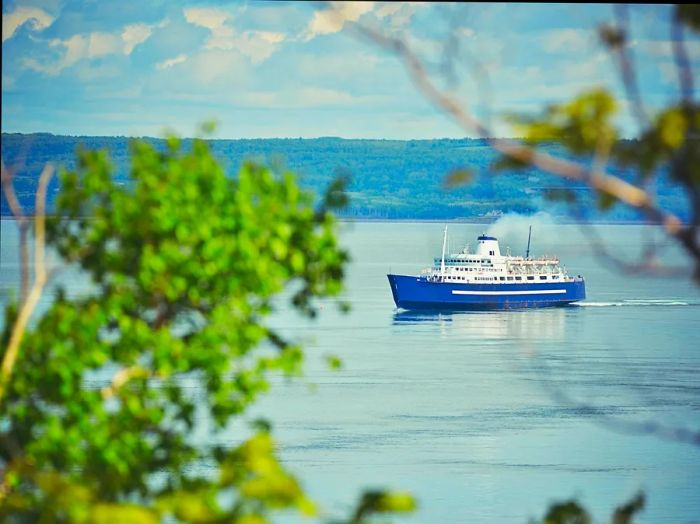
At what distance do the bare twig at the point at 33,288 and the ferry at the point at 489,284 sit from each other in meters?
15.8

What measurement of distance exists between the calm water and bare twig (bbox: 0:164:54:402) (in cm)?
50

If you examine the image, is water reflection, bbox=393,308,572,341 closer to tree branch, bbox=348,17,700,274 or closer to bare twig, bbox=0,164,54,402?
bare twig, bbox=0,164,54,402

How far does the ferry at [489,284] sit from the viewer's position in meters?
18.6

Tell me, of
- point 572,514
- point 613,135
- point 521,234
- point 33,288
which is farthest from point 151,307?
point 521,234

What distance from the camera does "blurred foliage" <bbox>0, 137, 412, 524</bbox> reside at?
2.37 metres

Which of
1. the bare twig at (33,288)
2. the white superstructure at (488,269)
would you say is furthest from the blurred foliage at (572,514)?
the white superstructure at (488,269)

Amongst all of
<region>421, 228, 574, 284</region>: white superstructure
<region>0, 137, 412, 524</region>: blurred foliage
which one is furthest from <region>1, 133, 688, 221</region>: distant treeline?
<region>0, 137, 412, 524</region>: blurred foliage

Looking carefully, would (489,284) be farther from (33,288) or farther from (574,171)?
(574,171)

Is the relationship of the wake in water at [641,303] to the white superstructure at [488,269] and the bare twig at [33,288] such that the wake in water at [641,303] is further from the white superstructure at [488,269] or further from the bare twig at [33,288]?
the bare twig at [33,288]

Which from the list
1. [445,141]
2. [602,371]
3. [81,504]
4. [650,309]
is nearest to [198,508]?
[81,504]

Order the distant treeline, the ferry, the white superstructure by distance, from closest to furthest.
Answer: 1. the distant treeline
2. the ferry
3. the white superstructure

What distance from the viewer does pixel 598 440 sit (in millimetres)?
10969

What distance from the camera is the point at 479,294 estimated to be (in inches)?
754

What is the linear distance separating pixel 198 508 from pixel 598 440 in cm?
930
